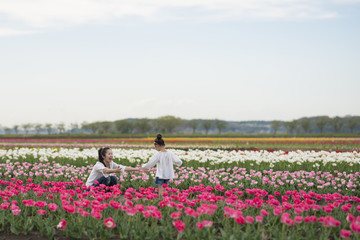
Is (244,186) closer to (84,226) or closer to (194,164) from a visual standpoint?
(194,164)

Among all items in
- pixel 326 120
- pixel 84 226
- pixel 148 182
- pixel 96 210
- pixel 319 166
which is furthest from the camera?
pixel 326 120

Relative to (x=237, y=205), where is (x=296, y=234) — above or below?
below

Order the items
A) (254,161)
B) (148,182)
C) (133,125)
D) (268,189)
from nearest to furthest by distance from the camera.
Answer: (268,189) → (148,182) → (254,161) → (133,125)

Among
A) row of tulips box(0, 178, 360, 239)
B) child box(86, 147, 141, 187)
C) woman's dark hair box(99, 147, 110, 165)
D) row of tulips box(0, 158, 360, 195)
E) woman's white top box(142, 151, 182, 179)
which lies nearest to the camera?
row of tulips box(0, 178, 360, 239)

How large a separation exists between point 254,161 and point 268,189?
350 cm

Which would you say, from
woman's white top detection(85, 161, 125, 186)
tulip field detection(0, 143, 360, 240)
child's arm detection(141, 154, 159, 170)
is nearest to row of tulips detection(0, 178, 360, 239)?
tulip field detection(0, 143, 360, 240)

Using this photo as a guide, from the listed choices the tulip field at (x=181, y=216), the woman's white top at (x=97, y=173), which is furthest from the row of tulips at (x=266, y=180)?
the woman's white top at (x=97, y=173)

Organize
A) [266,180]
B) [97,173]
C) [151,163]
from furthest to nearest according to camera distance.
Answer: [266,180]
[97,173]
[151,163]

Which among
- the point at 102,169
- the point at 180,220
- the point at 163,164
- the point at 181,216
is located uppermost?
the point at 163,164

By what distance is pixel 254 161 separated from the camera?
1131cm

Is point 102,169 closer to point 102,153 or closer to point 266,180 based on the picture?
point 102,153

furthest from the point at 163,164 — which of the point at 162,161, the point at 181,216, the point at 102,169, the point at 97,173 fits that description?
the point at 181,216

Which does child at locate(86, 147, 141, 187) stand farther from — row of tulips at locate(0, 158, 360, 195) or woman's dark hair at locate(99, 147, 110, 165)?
row of tulips at locate(0, 158, 360, 195)

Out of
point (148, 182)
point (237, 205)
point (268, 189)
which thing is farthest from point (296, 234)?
point (148, 182)
